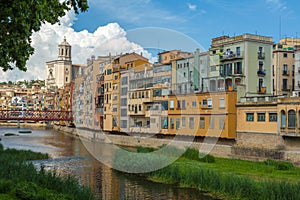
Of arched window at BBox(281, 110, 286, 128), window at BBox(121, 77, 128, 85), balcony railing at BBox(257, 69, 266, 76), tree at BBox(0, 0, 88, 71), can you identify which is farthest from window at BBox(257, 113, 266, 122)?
tree at BBox(0, 0, 88, 71)

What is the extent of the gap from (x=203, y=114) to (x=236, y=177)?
22.0 meters

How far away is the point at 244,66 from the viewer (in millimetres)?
46969

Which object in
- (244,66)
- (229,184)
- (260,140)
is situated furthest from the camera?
(244,66)

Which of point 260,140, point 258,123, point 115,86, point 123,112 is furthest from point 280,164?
point 115,86

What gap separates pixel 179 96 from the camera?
50.9 metres

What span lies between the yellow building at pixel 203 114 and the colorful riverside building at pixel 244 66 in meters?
1.86

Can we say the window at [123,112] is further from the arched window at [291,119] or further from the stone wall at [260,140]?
the arched window at [291,119]

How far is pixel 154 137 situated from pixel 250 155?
19557 millimetres

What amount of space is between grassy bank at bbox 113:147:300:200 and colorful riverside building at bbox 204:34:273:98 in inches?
455

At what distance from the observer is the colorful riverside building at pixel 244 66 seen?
4681cm

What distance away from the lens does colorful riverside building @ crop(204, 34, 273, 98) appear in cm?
4681

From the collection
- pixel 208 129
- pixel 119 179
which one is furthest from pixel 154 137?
pixel 119 179

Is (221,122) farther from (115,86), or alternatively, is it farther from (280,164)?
(115,86)

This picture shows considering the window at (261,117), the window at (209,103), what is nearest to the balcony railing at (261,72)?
the window at (209,103)
